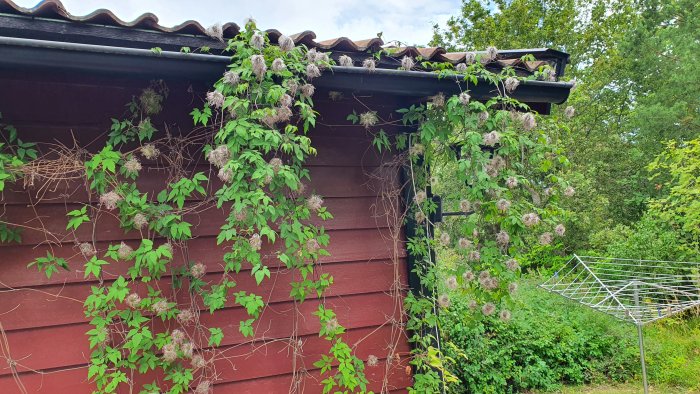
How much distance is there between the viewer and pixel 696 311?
5.75 meters

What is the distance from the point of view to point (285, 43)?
193cm

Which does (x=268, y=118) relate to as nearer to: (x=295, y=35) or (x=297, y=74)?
(x=297, y=74)

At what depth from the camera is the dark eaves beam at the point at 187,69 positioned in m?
1.63

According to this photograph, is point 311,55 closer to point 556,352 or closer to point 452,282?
point 452,282

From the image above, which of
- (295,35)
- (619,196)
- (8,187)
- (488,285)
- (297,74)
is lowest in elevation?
(619,196)

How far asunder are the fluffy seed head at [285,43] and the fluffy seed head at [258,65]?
0.48 feet

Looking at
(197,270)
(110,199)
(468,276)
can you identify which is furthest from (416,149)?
(110,199)

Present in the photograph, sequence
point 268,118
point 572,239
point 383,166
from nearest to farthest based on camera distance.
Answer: point 268,118 → point 383,166 → point 572,239

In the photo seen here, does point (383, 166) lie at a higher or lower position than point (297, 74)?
lower

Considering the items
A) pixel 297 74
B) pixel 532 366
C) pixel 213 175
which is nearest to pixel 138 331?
pixel 213 175

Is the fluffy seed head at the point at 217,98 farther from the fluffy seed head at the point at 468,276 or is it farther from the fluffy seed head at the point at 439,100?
the fluffy seed head at the point at 468,276

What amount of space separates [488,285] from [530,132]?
0.93 metres

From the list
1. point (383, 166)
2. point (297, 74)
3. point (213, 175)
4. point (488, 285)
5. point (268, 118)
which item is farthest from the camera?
point (383, 166)

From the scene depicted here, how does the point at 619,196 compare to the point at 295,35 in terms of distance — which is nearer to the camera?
the point at 295,35
